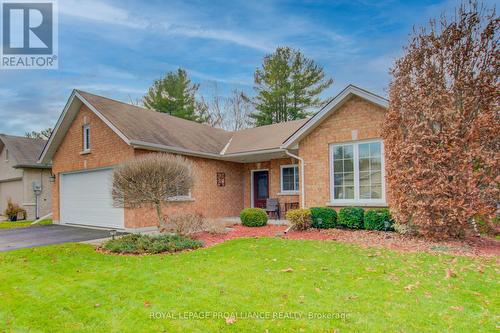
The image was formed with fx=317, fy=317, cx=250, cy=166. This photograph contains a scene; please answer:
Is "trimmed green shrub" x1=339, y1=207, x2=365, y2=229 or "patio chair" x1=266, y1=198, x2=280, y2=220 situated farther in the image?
"patio chair" x1=266, y1=198, x2=280, y2=220

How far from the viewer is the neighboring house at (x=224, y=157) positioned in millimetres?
10828

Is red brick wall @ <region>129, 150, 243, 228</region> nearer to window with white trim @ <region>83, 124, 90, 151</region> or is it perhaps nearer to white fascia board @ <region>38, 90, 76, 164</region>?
window with white trim @ <region>83, 124, 90, 151</region>

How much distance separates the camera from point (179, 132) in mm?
15258

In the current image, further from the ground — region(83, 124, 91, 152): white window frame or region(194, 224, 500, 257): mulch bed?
region(83, 124, 91, 152): white window frame

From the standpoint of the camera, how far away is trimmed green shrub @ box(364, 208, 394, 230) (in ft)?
31.4

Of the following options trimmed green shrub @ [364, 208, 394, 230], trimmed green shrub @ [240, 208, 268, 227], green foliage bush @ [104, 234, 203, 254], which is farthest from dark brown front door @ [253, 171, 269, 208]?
green foliage bush @ [104, 234, 203, 254]

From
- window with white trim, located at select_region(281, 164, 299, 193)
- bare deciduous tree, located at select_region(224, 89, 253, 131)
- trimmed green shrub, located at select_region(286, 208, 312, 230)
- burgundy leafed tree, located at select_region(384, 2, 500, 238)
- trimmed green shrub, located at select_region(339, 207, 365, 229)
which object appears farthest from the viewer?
bare deciduous tree, located at select_region(224, 89, 253, 131)

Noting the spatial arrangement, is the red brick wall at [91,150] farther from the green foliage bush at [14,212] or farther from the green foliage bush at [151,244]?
the green foliage bush at [14,212]

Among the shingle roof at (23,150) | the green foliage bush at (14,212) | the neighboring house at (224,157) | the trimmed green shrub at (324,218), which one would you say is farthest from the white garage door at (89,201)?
the trimmed green shrub at (324,218)

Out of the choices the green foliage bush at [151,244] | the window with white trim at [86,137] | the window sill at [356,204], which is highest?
the window with white trim at [86,137]

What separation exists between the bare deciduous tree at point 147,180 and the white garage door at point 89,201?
3.45 metres

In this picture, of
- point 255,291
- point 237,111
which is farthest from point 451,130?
point 237,111

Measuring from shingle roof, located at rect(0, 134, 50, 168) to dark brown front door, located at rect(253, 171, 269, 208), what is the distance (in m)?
13.7

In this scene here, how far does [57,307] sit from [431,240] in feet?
27.1
